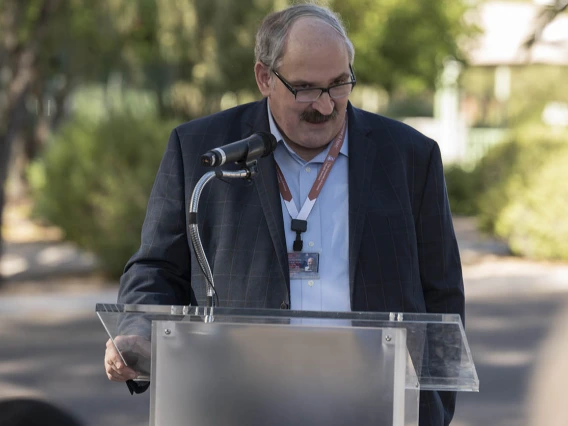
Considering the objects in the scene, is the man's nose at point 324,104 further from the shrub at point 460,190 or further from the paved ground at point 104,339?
the shrub at point 460,190

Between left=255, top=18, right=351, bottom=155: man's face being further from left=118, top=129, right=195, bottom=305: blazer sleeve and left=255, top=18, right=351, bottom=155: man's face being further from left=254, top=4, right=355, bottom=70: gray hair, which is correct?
left=118, top=129, right=195, bottom=305: blazer sleeve

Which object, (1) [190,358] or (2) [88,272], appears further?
(2) [88,272]

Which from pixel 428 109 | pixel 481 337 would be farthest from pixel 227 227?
pixel 428 109

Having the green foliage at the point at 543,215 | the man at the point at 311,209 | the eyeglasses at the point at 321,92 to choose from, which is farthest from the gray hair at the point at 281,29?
the green foliage at the point at 543,215

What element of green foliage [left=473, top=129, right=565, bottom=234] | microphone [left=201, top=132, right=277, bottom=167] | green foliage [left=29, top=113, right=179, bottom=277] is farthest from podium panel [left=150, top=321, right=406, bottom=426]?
green foliage [left=473, top=129, right=565, bottom=234]

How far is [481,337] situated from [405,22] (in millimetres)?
13354

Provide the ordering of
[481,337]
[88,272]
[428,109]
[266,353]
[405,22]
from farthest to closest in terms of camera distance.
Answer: [428,109] < [405,22] < [88,272] < [481,337] < [266,353]

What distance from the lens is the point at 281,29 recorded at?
3.01 metres

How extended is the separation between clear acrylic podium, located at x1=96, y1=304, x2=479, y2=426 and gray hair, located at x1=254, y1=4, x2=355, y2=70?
0.96m

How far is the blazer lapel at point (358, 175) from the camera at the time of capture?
114 inches

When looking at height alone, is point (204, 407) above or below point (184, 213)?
below

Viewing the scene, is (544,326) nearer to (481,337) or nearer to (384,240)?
(481,337)

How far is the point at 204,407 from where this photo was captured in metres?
2.30

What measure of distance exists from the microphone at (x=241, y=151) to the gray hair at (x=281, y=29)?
1.13 feet
